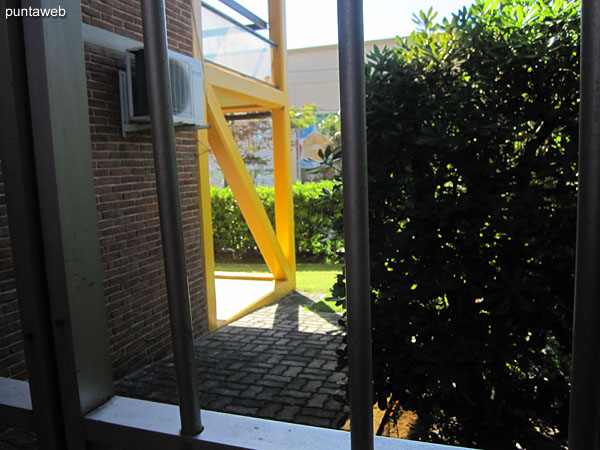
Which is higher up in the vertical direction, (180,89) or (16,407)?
(180,89)

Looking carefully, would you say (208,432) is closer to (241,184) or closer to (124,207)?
(124,207)

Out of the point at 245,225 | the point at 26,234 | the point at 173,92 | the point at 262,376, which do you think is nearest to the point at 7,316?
the point at 262,376

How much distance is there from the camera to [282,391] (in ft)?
16.8

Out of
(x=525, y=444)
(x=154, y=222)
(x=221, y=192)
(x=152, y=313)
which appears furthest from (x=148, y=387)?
(x=221, y=192)

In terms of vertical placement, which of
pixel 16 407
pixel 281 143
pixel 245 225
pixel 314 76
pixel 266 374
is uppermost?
pixel 314 76

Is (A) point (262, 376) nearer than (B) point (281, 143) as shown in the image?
Yes

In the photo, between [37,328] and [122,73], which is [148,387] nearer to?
[122,73]

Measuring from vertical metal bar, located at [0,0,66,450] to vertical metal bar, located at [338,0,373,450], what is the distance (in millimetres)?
571

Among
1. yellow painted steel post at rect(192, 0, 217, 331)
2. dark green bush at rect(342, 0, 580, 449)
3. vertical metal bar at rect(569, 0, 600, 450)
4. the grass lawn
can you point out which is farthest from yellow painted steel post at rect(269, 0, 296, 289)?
vertical metal bar at rect(569, 0, 600, 450)

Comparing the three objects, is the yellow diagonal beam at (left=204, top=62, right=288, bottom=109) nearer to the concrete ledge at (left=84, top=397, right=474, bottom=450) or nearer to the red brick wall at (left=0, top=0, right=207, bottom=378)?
the red brick wall at (left=0, top=0, right=207, bottom=378)

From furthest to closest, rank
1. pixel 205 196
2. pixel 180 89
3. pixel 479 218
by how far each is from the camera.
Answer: pixel 205 196, pixel 180 89, pixel 479 218

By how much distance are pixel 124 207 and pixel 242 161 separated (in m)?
A: 3.15

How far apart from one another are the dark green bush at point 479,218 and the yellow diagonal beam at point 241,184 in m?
4.62

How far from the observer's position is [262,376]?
555 centimetres
